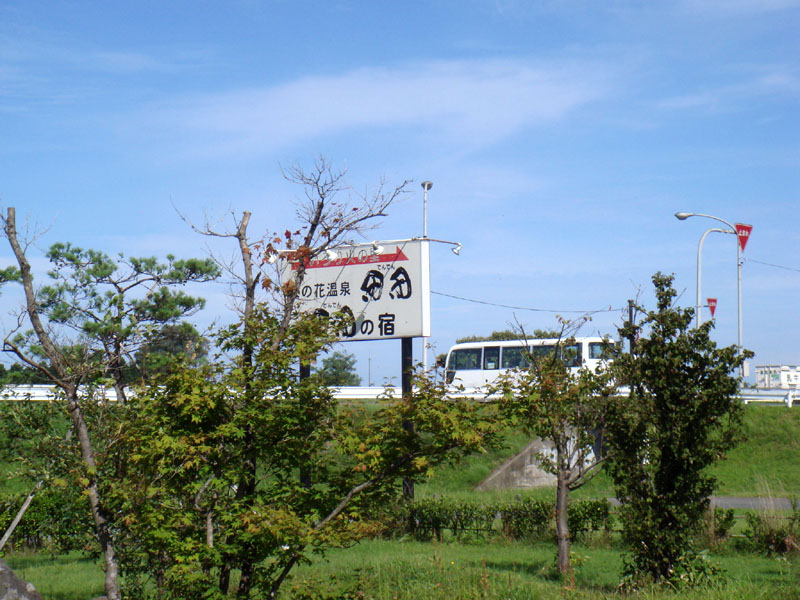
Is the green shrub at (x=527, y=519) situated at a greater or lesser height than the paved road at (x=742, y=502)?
greater

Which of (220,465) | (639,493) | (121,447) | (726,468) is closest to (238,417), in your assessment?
(220,465)

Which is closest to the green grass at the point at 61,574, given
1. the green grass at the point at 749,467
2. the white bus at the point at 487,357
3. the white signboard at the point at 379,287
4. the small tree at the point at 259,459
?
the small tree at the point at 259,459

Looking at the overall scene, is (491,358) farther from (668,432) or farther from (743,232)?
(668,432)

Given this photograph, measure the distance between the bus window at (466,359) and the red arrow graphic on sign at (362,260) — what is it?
16.5 meters

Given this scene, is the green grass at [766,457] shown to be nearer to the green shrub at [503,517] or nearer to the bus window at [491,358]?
the green shrub at [503,517]

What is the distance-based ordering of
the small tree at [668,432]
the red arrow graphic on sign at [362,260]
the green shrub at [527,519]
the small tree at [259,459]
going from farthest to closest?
the red arrow graphic on sign at [362,260] → the green shrub at [527,519] → the small tree at [668,432] → the small tree at [259,459]

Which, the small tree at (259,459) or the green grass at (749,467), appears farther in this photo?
the green grass at (749,467)

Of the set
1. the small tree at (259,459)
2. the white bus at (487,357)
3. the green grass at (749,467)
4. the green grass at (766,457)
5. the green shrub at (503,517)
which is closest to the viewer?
the small tree at (259,459)

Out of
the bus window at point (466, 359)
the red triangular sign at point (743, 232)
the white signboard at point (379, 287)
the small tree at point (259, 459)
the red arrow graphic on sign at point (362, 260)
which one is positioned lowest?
the small tree at point (259, 459)

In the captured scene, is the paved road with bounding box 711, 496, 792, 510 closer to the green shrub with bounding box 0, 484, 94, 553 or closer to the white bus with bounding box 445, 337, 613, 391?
the white bus with bounding box 445, 337, 613, 391

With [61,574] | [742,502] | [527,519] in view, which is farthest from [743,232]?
[61,574]

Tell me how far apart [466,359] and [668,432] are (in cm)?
2542

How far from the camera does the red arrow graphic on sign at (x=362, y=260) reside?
17.2 meters

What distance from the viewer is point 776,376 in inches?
1577
